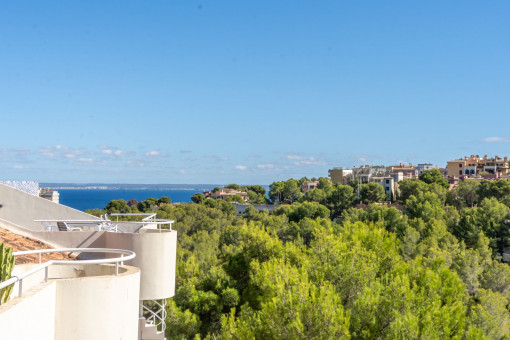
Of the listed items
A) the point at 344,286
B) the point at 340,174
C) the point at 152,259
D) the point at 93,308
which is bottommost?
the point at 344,286

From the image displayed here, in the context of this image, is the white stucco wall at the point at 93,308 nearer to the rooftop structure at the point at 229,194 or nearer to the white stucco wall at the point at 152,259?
the white stucco wall at the point at 152,259

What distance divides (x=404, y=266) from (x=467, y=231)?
37.9m

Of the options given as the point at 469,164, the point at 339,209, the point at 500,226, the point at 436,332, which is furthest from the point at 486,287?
the point at 469,164

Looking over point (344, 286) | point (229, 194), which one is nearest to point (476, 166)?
point (229, 194)

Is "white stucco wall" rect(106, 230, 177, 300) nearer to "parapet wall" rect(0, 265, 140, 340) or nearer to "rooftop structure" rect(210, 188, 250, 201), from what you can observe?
"parapet wall" rect(0, 265, 140, 340)

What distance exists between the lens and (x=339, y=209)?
8994cm

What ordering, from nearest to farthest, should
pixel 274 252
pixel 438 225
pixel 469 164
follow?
pixel 274 252, pixel 438 225, pixel 469 164

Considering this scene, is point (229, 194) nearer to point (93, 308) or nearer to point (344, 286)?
point (344, 286)

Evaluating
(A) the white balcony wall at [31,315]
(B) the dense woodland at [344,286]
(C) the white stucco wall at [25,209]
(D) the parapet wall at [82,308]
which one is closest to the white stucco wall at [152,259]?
(B) the dense woodland at [344,286]

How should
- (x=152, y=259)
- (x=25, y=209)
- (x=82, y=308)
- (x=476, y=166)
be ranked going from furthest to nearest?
(x=476, y=166), (x=25, y=209), (x=152, y=259), (x=82, y=308)

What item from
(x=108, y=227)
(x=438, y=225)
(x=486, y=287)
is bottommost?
(x=486, y=287)

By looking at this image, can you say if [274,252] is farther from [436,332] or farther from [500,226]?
[500,226]

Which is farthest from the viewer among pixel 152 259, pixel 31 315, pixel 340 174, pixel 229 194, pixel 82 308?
pixel 340 174

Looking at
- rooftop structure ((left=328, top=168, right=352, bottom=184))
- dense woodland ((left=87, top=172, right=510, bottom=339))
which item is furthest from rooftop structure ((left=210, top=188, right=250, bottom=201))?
dense woodland ((left=87, top=172, right=510, bottom=339))
